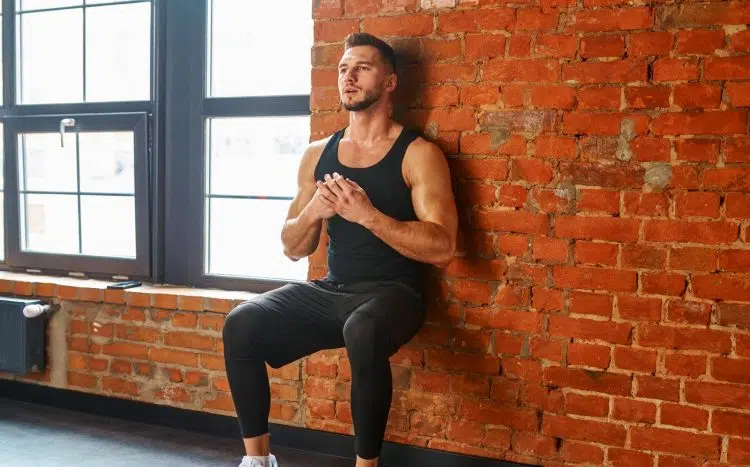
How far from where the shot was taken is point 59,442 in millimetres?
2836

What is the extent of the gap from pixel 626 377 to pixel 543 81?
1.05 m

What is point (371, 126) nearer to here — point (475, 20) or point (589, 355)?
point (475, 20)

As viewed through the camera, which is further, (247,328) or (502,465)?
(502,465)

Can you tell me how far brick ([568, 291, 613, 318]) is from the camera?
2.35m

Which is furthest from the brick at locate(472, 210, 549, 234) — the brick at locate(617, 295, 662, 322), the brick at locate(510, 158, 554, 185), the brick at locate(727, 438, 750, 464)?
the brick at locate(727, 438, 750, 464)

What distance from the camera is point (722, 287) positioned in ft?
7.25

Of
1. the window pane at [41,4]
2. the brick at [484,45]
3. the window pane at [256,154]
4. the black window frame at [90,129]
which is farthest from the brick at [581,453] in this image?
the window pane at [41,4]

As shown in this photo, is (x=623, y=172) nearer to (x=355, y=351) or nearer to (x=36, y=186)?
Answer: (x=355, y=351)

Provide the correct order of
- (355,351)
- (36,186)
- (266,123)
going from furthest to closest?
(36,186)
(266,123)
(355,351)

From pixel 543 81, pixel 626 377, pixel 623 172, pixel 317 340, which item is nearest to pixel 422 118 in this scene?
pixel 543 81

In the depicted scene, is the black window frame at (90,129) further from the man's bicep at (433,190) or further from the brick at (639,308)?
the brick at (639,308)

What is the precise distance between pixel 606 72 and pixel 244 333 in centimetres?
150

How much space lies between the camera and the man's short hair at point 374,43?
2477 mm

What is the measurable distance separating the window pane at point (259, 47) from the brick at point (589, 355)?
1537 millimetres
